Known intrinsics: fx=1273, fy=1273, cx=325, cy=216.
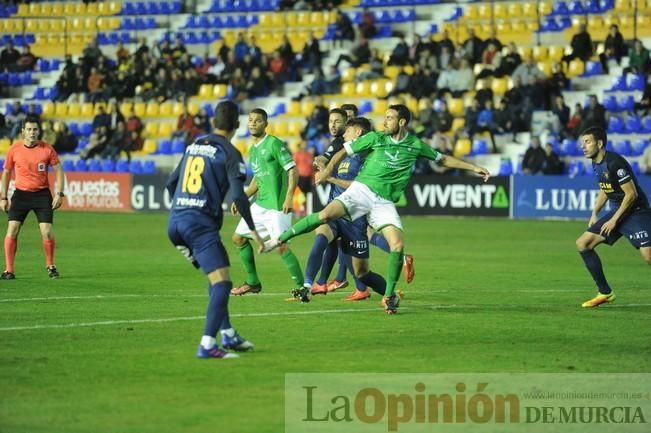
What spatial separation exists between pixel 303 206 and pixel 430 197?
11.0 feet

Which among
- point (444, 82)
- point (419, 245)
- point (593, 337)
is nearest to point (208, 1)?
point (444, 82)

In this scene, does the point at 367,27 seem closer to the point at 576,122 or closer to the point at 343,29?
the point at 343,29

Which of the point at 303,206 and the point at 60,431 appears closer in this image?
the point at 60,431

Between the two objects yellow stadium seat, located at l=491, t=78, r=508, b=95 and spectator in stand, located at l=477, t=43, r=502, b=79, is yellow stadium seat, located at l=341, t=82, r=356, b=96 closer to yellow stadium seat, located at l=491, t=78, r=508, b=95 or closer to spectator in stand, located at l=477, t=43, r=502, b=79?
spectator in stand, located at l=477, t=43, r=502, b=79

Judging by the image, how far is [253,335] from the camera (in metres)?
11.9

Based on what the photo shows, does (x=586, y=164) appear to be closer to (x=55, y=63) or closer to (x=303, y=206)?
(x=303, y=206)

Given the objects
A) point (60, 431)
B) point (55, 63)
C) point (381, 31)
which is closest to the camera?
point (60, 431)

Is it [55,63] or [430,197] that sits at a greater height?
[55,63]

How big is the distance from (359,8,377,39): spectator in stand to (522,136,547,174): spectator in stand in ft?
28.2

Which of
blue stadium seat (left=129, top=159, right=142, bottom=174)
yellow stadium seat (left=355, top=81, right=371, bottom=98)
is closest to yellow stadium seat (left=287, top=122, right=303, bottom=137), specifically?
yellow stadium seat (left=355, top=81, right=371, bottom=98)

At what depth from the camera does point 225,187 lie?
10648mm

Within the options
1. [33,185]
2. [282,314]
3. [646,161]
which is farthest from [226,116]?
[646,161]

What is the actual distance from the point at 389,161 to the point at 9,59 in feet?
107

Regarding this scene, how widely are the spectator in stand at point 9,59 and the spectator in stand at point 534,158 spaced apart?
2033 centimetres
